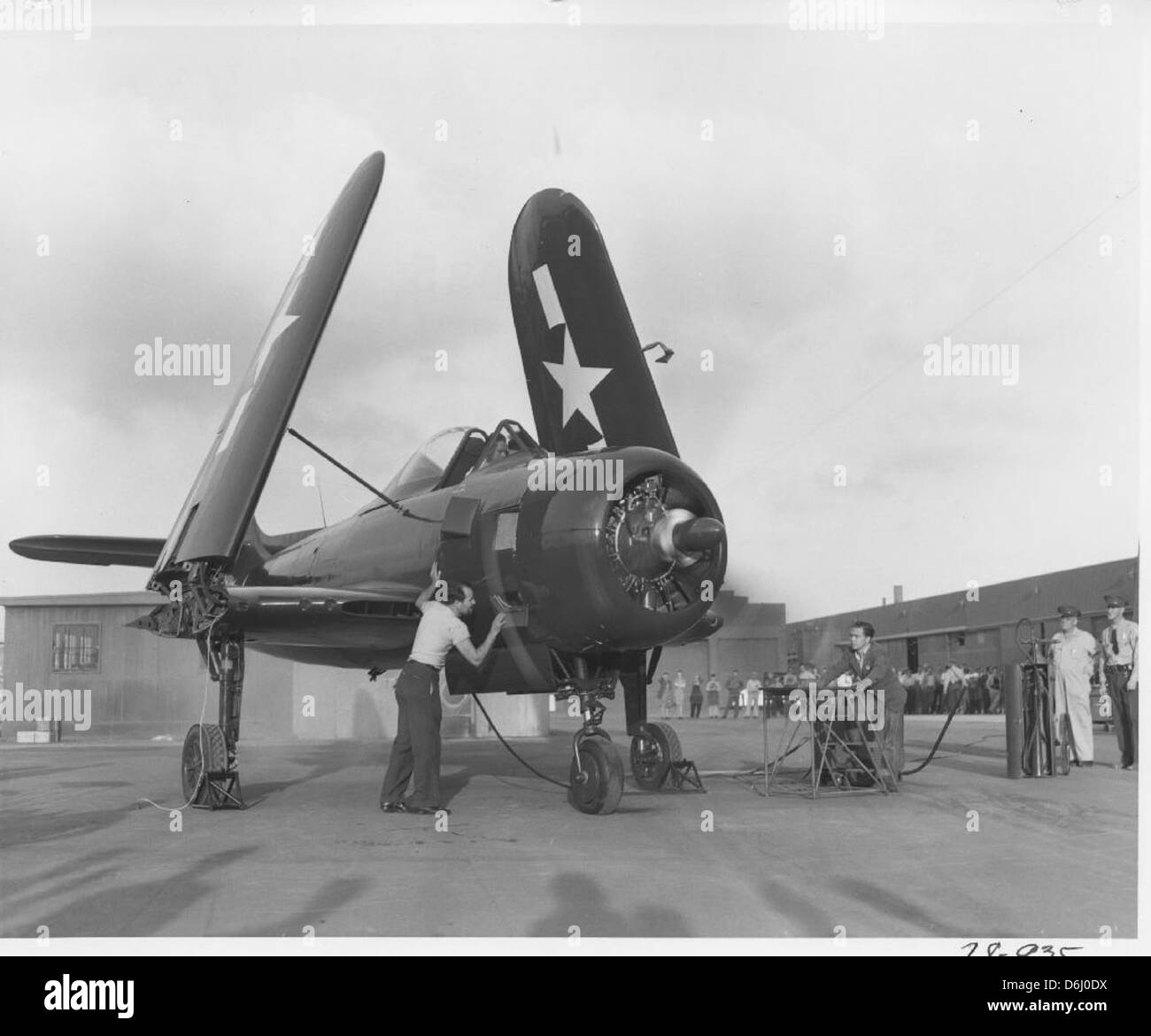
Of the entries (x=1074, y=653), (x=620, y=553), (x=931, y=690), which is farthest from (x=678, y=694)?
(x=620, y=553)

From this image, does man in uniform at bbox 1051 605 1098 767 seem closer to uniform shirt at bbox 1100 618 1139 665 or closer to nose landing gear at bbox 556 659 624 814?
uniform shirt at bbox 1100 618 1139 665

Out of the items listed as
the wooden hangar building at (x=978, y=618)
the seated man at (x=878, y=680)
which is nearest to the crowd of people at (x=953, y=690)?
the wooden hangar building at (x=978, y=618)

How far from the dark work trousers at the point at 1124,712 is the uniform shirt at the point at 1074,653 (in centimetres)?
37

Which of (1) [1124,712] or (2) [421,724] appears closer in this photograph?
(2) [421,724]

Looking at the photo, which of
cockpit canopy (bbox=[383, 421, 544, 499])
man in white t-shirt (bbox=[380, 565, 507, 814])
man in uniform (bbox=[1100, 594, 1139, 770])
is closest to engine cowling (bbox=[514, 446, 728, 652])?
man in white t-shirt (bbox=[380, 565, 507, 814])

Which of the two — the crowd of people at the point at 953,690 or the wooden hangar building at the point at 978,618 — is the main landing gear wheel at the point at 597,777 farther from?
the crowd of people at the point at 953,690

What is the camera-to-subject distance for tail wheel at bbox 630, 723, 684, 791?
9.85 meters

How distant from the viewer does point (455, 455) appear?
33.9ft

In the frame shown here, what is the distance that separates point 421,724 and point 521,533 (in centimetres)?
163

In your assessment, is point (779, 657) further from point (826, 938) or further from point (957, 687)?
point (826, 938)

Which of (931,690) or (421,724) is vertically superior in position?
(421,724)

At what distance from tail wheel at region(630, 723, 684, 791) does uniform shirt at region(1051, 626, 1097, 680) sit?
5373 millimetres

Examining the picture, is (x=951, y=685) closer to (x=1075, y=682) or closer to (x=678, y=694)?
(x=678, y=694)
